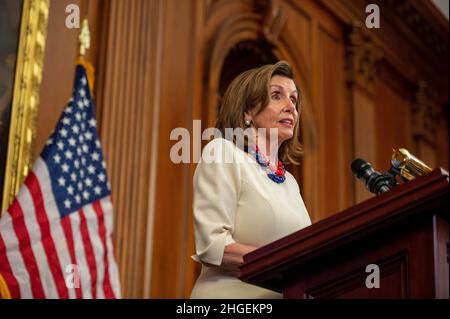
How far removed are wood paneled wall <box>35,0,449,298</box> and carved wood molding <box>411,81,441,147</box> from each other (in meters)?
0.84

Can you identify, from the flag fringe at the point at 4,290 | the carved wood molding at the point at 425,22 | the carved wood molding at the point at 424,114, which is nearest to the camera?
the flag fringe at the point at 4,290

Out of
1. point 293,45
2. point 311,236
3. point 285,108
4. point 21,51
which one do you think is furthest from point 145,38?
point 311,236

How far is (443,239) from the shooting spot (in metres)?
1.87

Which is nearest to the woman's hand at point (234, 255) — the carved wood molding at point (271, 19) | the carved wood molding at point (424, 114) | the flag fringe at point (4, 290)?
the flag fringe at point (4, 290)

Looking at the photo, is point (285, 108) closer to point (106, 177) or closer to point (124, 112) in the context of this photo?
point (106, 177)

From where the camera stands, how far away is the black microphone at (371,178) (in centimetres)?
237

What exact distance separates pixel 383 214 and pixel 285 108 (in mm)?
621

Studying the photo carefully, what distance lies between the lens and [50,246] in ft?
12.8

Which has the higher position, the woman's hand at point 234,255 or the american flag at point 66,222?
the american flag at point 66,222

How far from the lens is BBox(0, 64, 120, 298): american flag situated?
3.78m

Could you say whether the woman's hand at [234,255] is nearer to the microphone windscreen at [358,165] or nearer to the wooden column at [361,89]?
the microphone windscreen at [358,165]

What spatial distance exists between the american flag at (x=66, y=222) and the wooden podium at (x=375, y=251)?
201 cm

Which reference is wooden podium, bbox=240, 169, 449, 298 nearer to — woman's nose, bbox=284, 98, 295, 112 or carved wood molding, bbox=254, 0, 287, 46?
woman's nose, bbox=284, 98, 295, 112

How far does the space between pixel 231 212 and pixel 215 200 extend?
2.4 inches
